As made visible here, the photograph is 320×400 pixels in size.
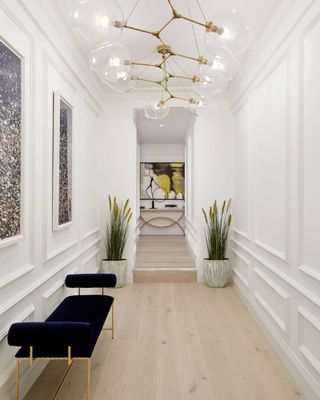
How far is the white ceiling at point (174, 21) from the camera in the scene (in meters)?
2.53

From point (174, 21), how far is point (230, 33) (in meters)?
1.67

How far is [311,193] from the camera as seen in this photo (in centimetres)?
196

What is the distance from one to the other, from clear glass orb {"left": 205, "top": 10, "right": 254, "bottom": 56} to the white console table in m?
6.74

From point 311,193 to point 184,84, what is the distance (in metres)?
2.99

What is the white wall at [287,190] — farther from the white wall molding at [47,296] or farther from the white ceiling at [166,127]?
the white ceiling at [166,127]

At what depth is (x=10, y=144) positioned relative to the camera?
1802 mm

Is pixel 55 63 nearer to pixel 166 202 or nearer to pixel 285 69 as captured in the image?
pixel 285 69

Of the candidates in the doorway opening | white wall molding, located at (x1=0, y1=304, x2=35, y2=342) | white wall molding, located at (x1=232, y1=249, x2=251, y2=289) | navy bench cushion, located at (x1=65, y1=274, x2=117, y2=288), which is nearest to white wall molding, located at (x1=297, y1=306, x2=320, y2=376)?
white wall molding, located at (x1=232, y1=249, x2=251, y2=289)

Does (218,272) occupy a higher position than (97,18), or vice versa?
(97,18)

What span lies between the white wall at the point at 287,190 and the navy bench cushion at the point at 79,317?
1428 mm

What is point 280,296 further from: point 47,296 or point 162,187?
point 162,187

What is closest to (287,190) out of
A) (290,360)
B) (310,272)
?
(310,272)

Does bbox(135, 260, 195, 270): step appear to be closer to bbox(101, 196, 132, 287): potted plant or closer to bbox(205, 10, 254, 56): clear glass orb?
bbox(101, 196, 132, 287): potted plant

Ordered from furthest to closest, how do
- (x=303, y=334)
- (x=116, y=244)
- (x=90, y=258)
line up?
(x=116, y=244) → (x=90, y=258) → (x=303, y=334)
